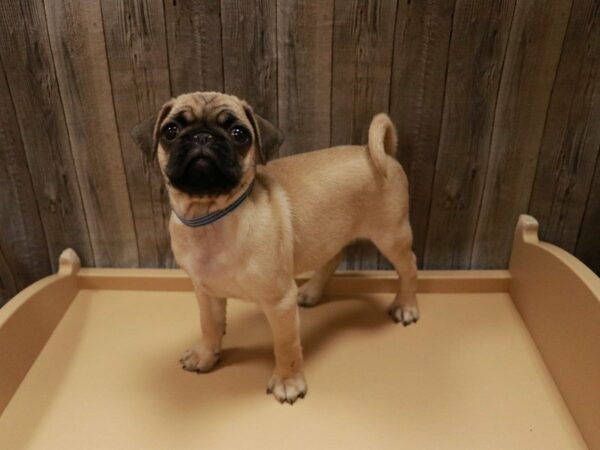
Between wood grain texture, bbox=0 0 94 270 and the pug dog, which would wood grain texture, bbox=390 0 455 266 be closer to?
the pug dog

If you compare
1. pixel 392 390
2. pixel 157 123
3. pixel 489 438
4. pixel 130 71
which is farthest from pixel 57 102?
pixel 489 438

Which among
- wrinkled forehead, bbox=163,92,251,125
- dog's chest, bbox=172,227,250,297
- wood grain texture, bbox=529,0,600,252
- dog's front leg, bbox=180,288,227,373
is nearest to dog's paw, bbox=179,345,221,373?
dog's front leg, bbox=180,288,227,373

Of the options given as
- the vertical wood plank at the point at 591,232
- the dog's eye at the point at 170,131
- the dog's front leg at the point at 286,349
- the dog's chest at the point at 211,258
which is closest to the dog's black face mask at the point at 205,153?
the dog's eye at the point at 170,131

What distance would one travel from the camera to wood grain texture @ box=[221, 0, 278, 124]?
1.46 metres

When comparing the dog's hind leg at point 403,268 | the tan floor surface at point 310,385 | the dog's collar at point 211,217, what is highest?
the dog's collar at point 211,217

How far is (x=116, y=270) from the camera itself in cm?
183

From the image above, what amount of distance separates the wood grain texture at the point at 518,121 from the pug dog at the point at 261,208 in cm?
34

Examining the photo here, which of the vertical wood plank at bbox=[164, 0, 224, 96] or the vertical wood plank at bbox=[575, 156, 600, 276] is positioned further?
the vertical wood plank at bbox=[575, 156, 600, 276]

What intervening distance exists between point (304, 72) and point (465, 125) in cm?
51

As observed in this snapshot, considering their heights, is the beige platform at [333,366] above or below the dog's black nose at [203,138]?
below

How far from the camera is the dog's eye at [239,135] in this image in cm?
115

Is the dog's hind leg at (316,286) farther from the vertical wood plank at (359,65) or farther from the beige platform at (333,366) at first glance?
the vertical wood plank at (359,65)

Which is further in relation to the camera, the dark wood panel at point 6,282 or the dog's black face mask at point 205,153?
the dark wood panel at point 6,282

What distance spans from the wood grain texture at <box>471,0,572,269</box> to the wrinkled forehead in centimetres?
83
